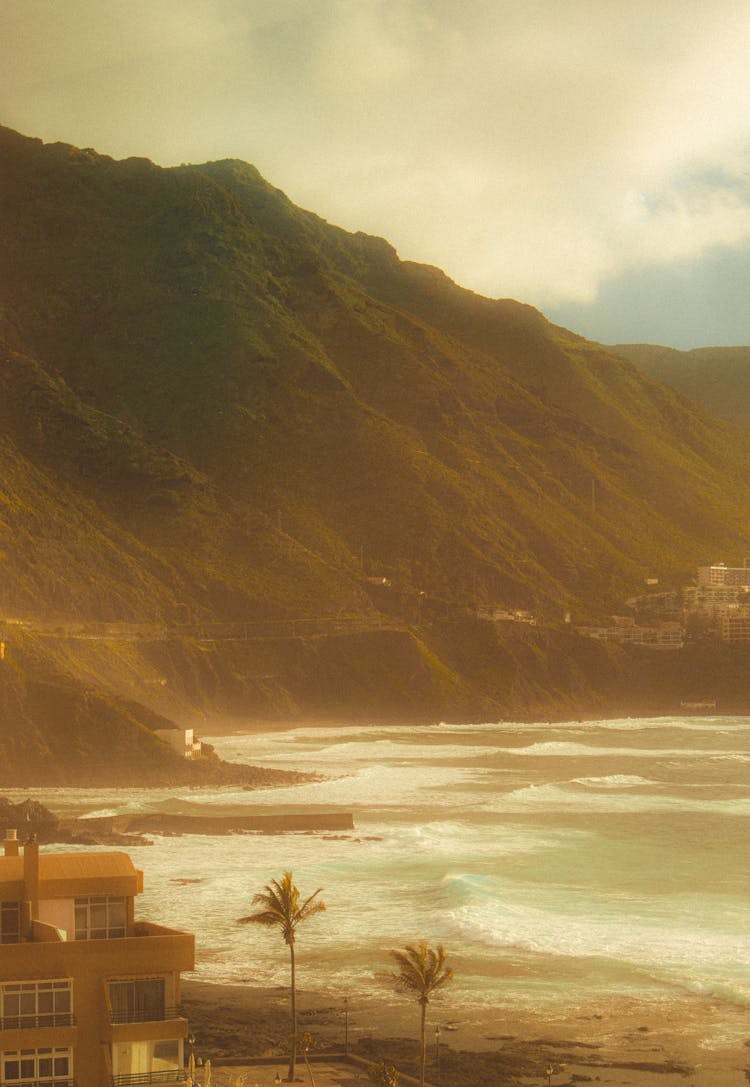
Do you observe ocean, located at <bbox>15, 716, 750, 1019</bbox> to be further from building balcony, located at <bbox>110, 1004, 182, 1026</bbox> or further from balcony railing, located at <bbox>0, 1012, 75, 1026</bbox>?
balcony railing, located at <bbox>0, 1012, 75, 1026</bbox>

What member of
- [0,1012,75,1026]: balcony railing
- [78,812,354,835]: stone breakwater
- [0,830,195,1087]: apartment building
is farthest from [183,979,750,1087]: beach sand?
[78,812,354,835]: stone breakwater

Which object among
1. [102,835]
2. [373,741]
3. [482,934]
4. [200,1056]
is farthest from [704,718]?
[200,1056]

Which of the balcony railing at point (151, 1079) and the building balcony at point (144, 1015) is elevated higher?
the building balcony at point (144, 1015)

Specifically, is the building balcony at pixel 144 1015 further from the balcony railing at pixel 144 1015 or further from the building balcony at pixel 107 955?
the building balcony at pixel 107 955

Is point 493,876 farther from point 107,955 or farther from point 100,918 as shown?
point 107,955

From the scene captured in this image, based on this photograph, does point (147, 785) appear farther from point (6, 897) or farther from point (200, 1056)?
point (6, 897)

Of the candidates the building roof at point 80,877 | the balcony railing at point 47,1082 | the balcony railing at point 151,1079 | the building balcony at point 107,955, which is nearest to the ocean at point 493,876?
the building roof at point 80,877
